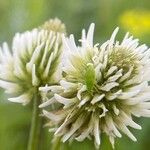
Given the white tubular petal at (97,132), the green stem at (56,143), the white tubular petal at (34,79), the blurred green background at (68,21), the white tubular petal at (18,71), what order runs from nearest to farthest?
the white tubular petal at (97,132) → the green stem at (56,143) → the white tubular petal at (34,79) → the white tubular petal at (18,71) → the blurred green background at (68,21)

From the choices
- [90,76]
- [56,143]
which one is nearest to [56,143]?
[56,143]

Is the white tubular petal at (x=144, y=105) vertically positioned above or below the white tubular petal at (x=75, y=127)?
above

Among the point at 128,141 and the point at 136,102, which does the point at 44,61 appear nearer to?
the point at 136,102

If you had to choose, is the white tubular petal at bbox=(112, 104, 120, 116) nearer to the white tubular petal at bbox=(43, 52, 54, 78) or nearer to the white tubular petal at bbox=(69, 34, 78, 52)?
the white tubular petal at bbox=(69, 34, 78, 52)

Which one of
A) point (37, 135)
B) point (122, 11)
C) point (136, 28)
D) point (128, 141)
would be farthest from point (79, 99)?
point (122, 11)

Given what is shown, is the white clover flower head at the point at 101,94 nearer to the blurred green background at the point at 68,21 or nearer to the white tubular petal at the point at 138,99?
the white tubular petal at the point at 138,99

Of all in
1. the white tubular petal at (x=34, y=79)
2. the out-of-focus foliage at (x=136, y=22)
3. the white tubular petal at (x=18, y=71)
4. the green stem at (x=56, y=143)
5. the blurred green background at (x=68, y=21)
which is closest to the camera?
the green stem at (x=56, y=143)

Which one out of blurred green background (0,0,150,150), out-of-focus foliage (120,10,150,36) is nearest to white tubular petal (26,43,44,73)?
blurred green background (0,0,150,150)

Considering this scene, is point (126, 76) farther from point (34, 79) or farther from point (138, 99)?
point (34, 79)

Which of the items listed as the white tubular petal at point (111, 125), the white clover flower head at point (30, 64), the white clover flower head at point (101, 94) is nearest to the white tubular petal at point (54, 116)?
the white clover flower head at point (101, 94)

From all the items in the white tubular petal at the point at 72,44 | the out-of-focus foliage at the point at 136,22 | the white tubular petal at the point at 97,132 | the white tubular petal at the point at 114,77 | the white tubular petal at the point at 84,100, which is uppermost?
the out-of-focus foliage at the point at 136,22
